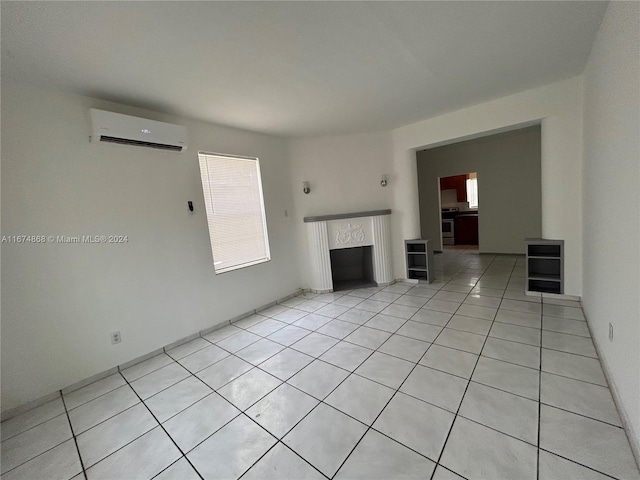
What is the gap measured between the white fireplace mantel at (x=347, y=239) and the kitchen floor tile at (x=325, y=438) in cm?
261

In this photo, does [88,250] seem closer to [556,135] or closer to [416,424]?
[416,424]

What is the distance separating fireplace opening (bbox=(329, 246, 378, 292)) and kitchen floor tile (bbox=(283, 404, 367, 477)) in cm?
287

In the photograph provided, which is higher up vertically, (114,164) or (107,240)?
(114,164)

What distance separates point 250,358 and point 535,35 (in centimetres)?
368

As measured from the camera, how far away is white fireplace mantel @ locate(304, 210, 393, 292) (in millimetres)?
4129

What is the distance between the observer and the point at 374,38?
184 centimetres

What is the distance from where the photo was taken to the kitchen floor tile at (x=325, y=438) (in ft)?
4.40

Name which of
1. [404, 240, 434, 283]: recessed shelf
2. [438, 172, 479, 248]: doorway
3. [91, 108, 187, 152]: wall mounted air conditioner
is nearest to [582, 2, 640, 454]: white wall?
[404, 240, 434, 283]: recessed shelf

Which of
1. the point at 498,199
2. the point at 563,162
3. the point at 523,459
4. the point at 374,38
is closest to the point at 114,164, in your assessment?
the point at 374,38

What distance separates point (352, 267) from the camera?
4801 millimetres

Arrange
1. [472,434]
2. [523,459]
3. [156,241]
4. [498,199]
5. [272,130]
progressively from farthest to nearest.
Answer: [498,199] < [272,130] < [156,241] < [472,434] < [523,459]

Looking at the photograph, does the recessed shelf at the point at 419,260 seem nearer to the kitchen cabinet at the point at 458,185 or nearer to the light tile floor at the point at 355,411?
the light tile floor at the point at 355,411

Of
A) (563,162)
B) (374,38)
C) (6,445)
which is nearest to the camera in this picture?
(6,445)

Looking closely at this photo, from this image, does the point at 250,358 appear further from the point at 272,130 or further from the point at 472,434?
the point at 272,130
